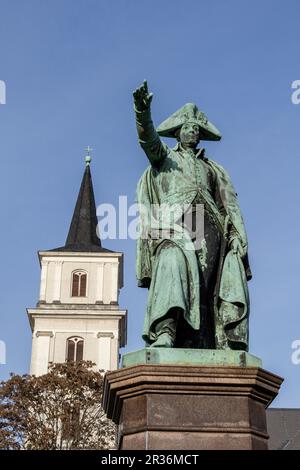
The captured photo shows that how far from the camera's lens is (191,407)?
561 cm

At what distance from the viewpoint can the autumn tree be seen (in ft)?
108

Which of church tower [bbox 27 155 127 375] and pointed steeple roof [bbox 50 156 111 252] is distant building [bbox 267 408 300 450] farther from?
pointed steeple roof [bbox 50 156 111 252]

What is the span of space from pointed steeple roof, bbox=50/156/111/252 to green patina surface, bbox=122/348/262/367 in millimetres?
53754

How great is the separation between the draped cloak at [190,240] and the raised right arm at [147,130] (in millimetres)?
114

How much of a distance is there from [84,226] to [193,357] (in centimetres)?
5641

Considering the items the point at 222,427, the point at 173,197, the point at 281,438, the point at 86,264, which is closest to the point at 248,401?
the point at 222,427

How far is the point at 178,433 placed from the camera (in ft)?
18.1

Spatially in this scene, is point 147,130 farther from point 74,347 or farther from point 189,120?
point 74,347

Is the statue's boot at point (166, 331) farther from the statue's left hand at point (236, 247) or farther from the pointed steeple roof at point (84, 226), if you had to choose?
the pointed steeple roof at point (84, 226)

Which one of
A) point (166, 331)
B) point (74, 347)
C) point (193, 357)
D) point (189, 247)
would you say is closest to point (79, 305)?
point (74, 347)

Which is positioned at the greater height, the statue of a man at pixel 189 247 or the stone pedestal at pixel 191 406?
the statue of a man at pixel 189 247

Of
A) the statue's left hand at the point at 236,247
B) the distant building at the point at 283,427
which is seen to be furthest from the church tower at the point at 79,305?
the statue's left hand at the point at 236,247

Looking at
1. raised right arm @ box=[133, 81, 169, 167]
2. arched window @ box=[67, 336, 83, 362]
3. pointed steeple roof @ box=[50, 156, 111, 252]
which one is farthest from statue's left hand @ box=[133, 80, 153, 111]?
pointed steeple roof @ box=[50, 156, 111, 252]

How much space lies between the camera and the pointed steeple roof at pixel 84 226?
6031 cm
